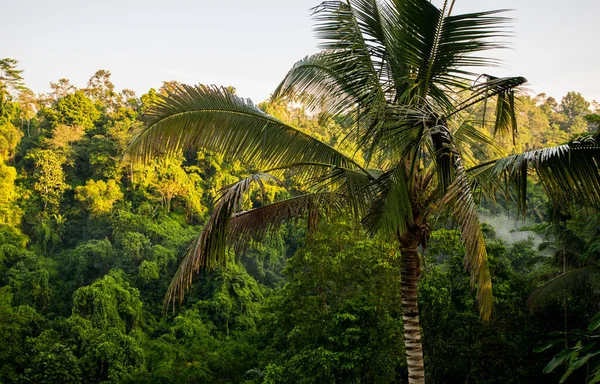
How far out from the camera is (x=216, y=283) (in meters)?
21.8

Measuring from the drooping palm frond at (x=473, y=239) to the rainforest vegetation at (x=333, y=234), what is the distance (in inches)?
0.5

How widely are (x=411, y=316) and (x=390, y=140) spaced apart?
1.36m

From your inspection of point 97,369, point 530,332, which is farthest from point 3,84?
point 530,332

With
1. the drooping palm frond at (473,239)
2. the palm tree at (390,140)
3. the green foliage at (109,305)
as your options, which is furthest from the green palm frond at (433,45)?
the green foliage at (109,305)

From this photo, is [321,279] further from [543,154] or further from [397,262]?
[543,154]

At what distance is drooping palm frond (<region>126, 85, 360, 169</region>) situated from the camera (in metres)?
4.02

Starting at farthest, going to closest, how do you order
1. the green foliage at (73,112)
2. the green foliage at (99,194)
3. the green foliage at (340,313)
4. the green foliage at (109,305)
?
the green foliage at (73,112) → the green foliage at (99,194) → the green foliage at (109,305) → the green foliage at (340,313)

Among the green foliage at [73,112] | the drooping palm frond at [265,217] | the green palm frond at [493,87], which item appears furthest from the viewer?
the green foliage at [73,112]

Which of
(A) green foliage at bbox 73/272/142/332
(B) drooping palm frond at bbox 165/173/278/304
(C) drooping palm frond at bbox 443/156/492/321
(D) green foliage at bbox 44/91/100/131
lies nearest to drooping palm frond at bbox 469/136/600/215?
(C) drooping palm frond at bbox 443/156/492/321

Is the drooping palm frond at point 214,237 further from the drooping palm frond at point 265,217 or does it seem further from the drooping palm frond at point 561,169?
the drooping palm frond at point 561,169

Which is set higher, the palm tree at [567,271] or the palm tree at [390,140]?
the palm tree at [390,140]

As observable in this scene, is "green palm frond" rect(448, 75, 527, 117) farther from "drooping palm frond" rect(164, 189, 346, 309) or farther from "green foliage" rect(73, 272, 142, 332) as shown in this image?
"green foliage" rect(73, 272, 142, 332)

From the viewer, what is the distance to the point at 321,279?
10453mm

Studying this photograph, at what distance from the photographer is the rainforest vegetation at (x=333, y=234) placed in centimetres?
373
